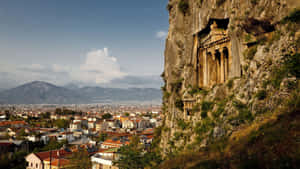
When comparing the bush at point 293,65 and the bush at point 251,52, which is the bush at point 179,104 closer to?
the bush at point 251,52

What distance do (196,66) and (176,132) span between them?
7.39 meters

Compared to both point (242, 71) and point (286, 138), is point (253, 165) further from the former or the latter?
point (242, 71)

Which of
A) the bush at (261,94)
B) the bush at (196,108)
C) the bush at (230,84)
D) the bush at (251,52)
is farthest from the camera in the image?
the bush at (196,108)

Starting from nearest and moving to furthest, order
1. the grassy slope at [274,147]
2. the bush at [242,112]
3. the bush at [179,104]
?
1. the grassy slope at [274,147]
2. the bush at [242,112]
3. the bush at [179,104]

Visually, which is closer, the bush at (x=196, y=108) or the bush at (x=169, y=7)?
the bush at (x=196, y=108)

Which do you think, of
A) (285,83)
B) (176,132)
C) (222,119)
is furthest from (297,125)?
(176,132)

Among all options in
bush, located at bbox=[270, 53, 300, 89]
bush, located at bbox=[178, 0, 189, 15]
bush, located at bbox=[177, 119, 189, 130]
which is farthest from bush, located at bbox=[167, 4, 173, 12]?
bush, located at bbox=[270, 53, 300, 89]

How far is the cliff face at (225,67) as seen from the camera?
1304cm

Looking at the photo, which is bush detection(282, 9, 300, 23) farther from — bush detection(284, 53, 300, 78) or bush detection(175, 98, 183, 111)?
bush detection(175, 98, 183, 111)

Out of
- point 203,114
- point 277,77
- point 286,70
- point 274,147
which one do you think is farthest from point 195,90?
point 274,147

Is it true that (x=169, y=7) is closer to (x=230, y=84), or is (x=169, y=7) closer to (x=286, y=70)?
(x=230, y=84)

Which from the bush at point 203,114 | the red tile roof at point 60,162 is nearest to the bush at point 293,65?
the bush at point 203,114

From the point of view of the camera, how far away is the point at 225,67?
21859 millimetres

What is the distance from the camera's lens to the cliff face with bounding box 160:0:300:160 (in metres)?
13.0
